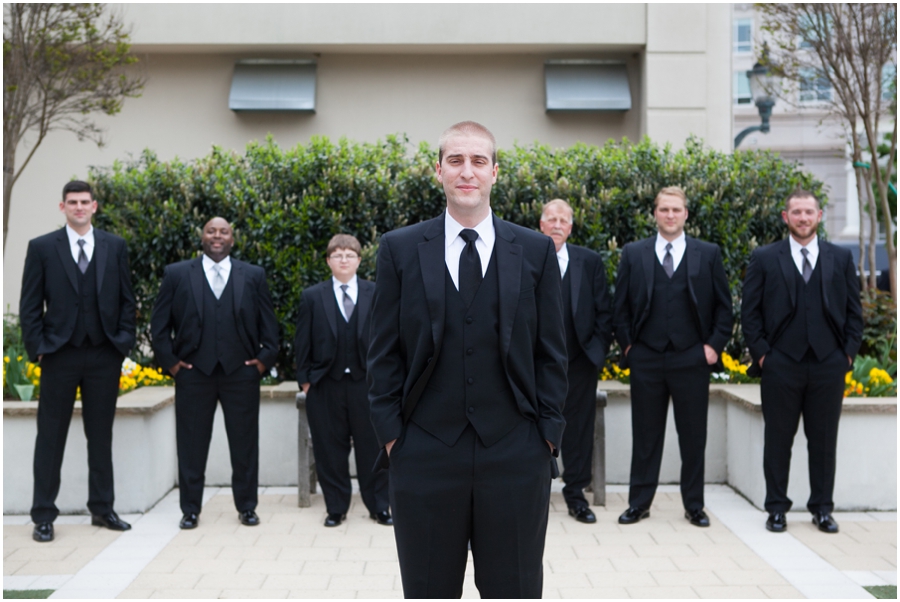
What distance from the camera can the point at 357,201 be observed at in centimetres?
858

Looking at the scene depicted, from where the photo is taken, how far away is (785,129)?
101 feet

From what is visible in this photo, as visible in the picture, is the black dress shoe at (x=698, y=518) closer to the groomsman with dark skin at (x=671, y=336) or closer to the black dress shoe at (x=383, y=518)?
the groomsman with dark skin at (x=671, y=336)

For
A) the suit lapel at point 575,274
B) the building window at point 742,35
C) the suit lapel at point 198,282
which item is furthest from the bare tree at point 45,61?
the building window at point 742,35

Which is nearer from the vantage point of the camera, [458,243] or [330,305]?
[458,243]

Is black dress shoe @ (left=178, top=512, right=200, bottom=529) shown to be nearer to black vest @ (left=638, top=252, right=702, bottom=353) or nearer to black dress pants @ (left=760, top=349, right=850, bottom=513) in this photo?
black vest @ (left=638, top=252, right=702, bottom=353)

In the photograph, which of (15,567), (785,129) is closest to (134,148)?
(15,567)

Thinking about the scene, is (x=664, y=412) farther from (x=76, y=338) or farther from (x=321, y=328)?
(x=76, y=338)

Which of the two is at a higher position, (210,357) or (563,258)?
(563,258)

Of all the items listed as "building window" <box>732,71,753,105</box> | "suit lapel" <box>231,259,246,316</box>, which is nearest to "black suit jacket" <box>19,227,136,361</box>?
"suit lapel" <box>231,259,246,316</box>

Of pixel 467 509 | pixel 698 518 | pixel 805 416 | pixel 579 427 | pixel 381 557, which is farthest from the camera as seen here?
pixel 579 427

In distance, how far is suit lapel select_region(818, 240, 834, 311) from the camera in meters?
6.35

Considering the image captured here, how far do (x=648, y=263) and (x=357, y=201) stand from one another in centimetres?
304

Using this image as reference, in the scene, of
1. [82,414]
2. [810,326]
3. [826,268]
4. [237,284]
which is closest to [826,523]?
[810,326]

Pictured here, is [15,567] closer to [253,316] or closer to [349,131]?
[253,316]
